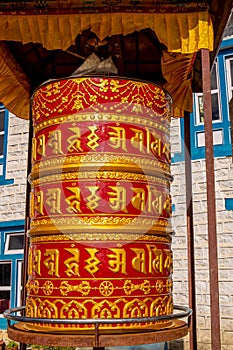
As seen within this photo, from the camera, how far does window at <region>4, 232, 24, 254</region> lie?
809cm

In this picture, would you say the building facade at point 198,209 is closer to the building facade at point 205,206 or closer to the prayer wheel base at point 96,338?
the building facade at point 205,206

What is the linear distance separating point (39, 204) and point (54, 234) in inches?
11.2

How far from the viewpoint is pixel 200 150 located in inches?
282

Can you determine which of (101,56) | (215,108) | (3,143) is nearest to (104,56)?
(101,56)

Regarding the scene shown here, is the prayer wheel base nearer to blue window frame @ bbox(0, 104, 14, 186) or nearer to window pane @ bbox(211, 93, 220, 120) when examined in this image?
window pane @ bbox(211, 93, 220, 120)

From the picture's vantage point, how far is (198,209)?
6969mm

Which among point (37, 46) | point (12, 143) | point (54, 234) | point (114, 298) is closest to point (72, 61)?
point (37, 46)

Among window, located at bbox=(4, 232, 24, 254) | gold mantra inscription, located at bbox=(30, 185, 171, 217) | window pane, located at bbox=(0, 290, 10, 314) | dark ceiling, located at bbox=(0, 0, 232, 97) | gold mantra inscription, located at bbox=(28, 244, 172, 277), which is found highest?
dark ceiling, located at bbox=(0, 0, 232, 97)

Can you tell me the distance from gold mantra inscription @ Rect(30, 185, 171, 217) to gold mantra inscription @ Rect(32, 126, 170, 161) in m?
0.28

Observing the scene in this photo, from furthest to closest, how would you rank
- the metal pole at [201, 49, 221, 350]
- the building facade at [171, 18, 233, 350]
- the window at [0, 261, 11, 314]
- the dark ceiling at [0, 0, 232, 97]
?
the window at [0, 261, 11, 314]
the building facade at [171, 18, 233, 350]
the dark ceiling at [0, 0, 232, 97]
the metal pole at [201, 49, 221, 350]

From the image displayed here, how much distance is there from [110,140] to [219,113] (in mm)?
4289

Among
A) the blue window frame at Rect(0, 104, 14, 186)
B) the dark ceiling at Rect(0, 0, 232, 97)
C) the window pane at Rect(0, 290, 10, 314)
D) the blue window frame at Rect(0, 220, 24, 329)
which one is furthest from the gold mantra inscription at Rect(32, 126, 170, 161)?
the window pane at Rect(0, 290, 10, 314)

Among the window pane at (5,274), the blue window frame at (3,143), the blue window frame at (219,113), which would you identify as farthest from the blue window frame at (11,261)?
the blue window frame at (219,113)

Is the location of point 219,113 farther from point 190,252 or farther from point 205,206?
point 190,252
